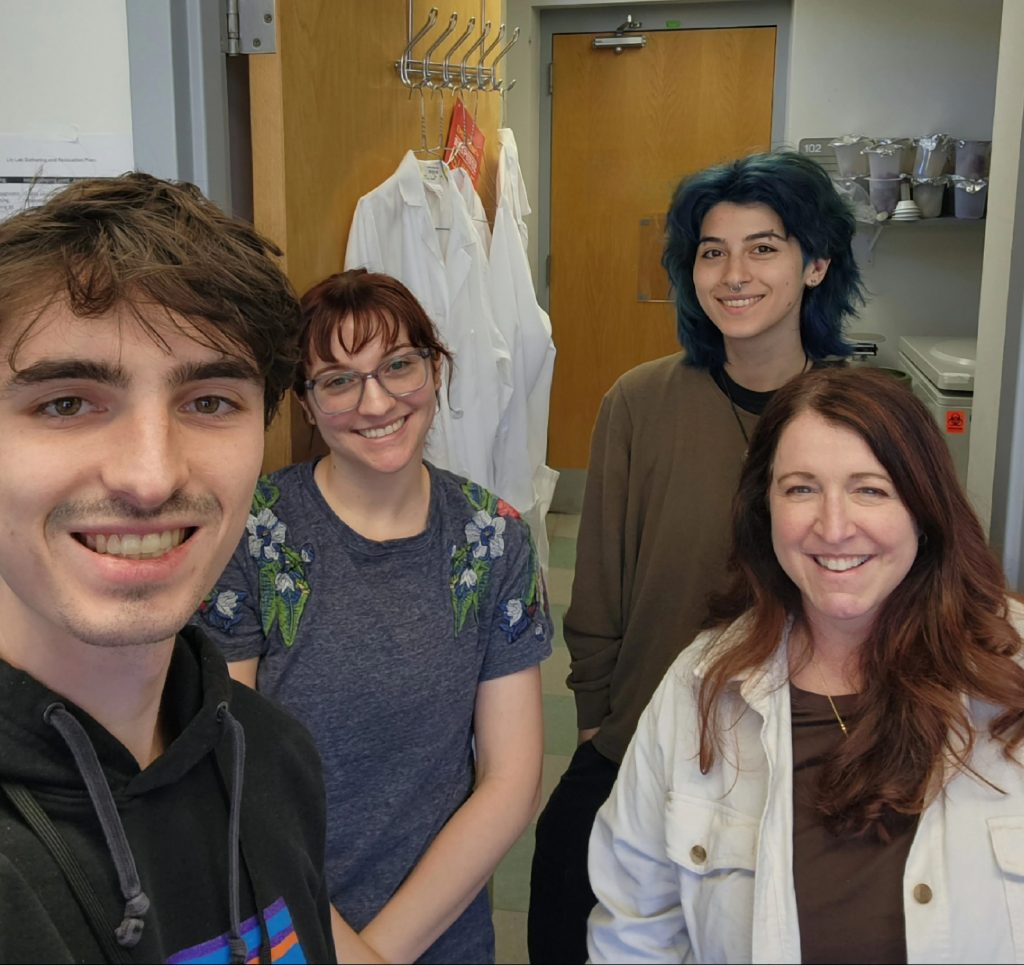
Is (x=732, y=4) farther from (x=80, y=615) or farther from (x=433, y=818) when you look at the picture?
(x=80, y=615)

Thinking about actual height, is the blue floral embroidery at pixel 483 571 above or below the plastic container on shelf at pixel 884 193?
below

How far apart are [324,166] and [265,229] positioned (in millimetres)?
195

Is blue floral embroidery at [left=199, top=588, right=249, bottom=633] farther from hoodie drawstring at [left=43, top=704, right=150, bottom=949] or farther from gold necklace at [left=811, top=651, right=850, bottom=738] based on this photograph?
gold necklace at [left=811, top=651, right=850, bottom=738]

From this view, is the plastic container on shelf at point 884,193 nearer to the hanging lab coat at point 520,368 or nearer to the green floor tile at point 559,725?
the hanging lab coat at point 520,368

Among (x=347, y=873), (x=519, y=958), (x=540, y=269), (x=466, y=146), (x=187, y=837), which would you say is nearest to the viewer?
(x=187, y=837)

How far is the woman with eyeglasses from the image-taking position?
1268 mm

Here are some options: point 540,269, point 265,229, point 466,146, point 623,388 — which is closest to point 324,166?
point 265,229

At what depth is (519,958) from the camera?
1889 mm

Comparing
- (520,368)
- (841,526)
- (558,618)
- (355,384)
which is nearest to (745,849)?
(841,526)

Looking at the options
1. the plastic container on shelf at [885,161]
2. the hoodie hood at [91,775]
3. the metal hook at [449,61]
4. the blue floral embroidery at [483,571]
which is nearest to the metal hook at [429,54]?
the metal hook at [449,61]

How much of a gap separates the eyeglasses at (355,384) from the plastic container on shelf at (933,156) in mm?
2690

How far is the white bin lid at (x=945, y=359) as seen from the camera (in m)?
2.73

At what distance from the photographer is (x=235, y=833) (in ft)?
2.56

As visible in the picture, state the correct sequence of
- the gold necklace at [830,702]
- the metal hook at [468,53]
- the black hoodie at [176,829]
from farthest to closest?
the metal hook at [468,53] → the gold necklace at [830,702] → the black hoodie at [176,829]
